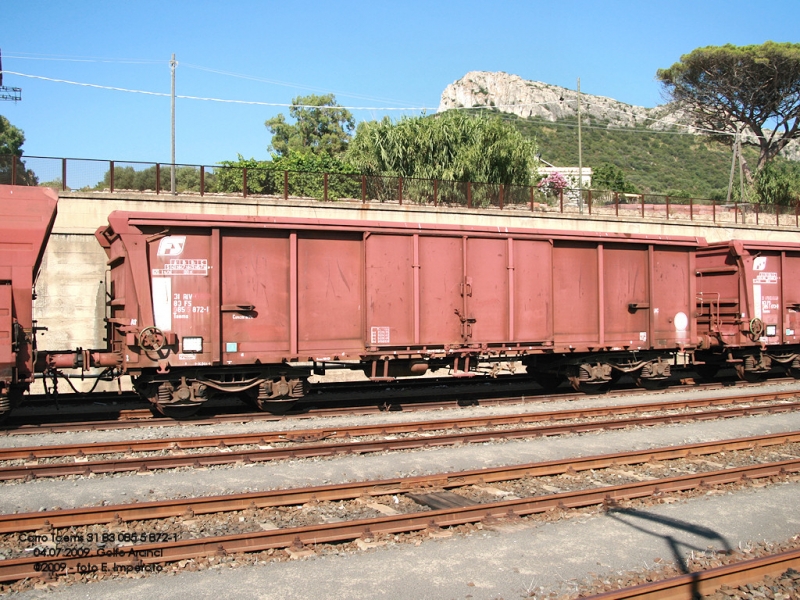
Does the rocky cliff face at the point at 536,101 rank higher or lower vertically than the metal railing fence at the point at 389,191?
higher

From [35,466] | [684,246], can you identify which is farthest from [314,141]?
[35,466]

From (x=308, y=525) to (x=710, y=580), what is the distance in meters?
3.65

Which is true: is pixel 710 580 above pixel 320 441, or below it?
below

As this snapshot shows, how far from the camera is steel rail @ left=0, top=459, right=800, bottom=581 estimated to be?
5.26 m

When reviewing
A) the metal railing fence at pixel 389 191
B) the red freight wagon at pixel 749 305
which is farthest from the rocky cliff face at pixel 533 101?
the red freight wagon at pixel 749 305

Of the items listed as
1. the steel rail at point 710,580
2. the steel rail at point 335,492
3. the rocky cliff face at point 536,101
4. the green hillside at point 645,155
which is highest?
the rocky cliff face at point 536,101

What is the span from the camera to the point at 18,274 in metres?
10.6

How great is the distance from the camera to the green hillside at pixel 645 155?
317 ft

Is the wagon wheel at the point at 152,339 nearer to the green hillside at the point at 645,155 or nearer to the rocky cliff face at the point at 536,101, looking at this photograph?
the green hillside at the point at 645,155

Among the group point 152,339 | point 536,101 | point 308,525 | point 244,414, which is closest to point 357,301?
point 244,414

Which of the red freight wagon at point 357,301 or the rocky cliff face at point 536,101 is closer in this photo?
the red freight wagon at point 357,301

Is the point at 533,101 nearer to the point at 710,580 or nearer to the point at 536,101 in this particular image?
the point at 536,101

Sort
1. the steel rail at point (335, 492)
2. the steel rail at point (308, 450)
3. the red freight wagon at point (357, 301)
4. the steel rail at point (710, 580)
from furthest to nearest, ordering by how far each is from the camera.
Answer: the red freight wagon at point (357, 301) < the steel rail at point (308, 450) < the steel rail at point (335, 492) < the steel rail at point (710, 580)

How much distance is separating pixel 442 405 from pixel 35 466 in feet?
25.9
